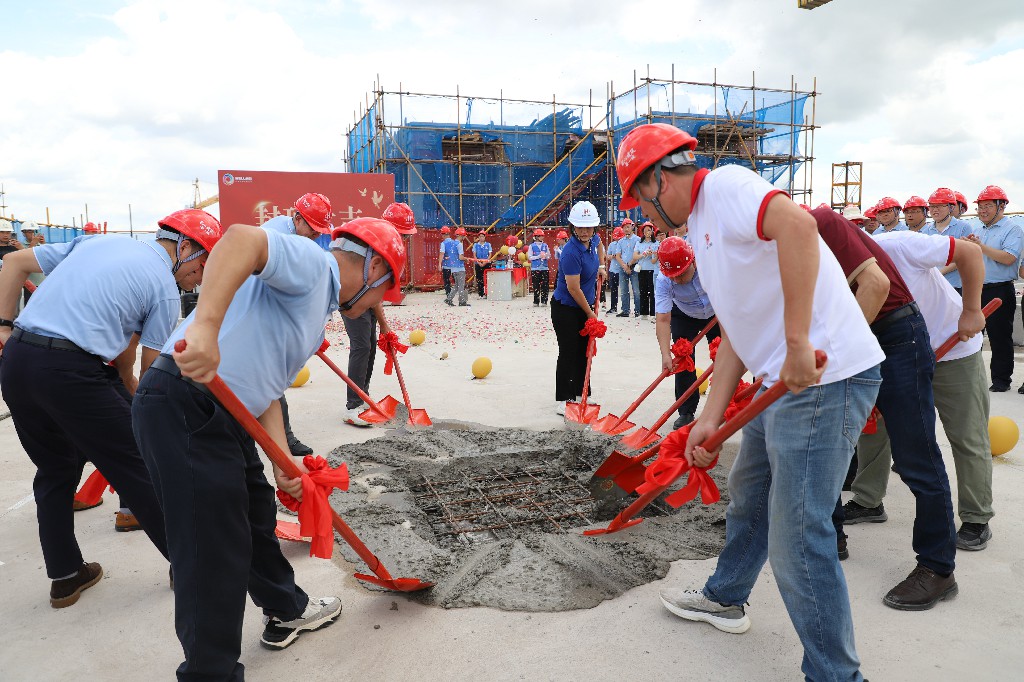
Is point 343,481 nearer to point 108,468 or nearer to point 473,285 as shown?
point 108,468

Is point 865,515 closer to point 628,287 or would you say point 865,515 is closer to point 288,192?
point 628,287

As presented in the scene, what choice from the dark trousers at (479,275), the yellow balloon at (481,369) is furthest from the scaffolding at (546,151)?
the yellow balloon at (481,369)

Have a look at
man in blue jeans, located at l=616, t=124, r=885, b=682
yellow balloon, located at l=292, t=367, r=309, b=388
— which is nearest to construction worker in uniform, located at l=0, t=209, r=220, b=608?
man in blue jeans, located at l=616, t=124, r=885, b=682

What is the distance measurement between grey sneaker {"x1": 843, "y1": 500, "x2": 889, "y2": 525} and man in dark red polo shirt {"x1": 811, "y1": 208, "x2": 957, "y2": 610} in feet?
2.69

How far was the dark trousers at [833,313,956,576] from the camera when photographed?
2797 millimetres

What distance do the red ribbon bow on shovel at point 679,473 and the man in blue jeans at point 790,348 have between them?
341mm

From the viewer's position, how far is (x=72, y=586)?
306 centimetres

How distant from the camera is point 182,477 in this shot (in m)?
2.04

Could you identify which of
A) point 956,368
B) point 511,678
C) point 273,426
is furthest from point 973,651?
point 273,426

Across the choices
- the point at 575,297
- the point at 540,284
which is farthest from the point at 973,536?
the point at 540,284

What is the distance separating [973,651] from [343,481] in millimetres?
2392

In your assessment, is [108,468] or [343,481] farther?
[108,468]

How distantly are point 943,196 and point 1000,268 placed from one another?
3.24 feet

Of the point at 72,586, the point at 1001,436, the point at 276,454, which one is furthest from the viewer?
the point at 1001,436
